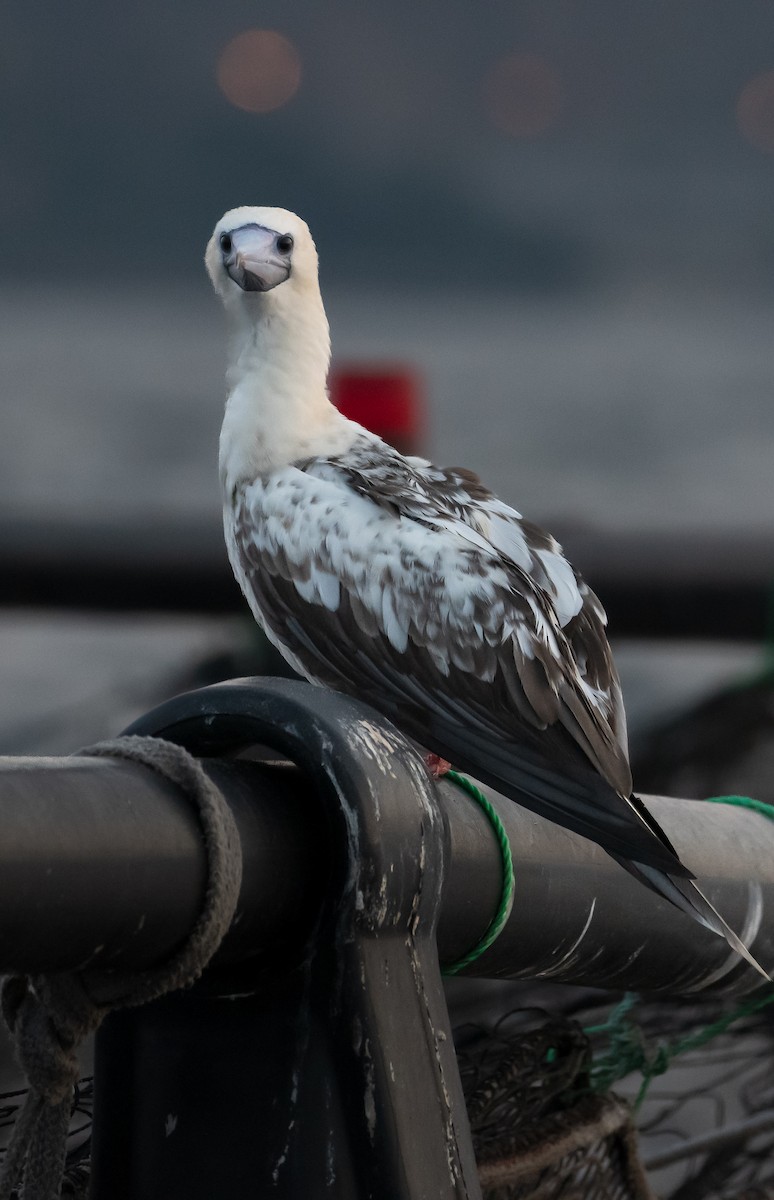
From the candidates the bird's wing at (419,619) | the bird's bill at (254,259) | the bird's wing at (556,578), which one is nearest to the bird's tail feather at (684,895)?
the bird's wing at (419,619)

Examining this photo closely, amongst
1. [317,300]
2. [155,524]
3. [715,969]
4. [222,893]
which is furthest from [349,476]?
[155,524]

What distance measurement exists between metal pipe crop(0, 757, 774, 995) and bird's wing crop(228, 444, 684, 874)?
18cm

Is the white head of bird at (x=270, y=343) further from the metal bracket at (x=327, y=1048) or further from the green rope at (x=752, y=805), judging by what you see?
the metal bracket at (x=327, y=1048)

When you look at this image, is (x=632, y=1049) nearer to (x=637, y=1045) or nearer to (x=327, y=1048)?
(x=637, y=1045)

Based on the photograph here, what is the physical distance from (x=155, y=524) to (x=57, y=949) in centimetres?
284

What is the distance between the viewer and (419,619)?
1925mm

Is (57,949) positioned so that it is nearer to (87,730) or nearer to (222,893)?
(222,893)

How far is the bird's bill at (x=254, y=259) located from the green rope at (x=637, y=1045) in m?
0.93

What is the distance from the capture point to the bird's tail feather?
4.91 feet

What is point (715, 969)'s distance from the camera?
1.69 m

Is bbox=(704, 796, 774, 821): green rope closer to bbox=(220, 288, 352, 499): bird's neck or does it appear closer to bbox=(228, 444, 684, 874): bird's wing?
bbox=(228, 444, 684, 874): bird's wing

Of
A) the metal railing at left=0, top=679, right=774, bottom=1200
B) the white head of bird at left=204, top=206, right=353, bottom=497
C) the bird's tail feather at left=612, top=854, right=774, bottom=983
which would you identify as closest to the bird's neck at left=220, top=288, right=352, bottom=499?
the white head of bird at left=204, top=206, right=353, bottom=497

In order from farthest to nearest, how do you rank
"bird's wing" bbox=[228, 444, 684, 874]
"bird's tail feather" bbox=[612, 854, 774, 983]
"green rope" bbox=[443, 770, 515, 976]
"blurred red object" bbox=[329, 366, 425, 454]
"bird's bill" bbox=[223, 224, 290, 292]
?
"blurred red object" bbox=[329, 366, 425, 454]
"bird's bill" bbox=[223, 224, 290, 292]
"bird's wing" bbox=[228, 444, 684, 874]
"bird's tail feather" bbox=[612, 854, 774, 983]
"green rope" bbox=[443, 770, 515, 976]

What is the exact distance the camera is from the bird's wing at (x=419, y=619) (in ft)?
5.87
